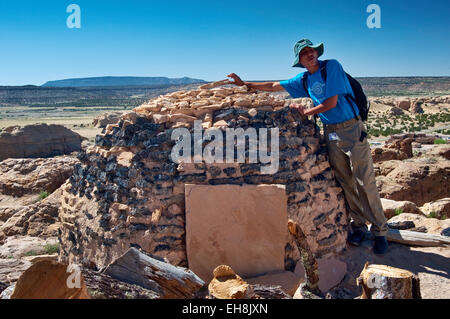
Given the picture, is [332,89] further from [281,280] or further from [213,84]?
[281,280]

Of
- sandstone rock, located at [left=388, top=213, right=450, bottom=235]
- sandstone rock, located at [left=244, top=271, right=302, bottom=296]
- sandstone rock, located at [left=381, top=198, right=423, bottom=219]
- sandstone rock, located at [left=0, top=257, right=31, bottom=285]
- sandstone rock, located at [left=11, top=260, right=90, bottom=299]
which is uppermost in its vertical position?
sandstone rock, located at [left=11, top=260, right=90, bottom=299]

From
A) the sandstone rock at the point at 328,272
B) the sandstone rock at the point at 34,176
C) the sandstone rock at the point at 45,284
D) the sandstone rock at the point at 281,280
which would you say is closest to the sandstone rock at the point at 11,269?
the sandstone rock at the point at 45,284

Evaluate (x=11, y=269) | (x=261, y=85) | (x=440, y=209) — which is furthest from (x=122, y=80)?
(x=11, y=269)

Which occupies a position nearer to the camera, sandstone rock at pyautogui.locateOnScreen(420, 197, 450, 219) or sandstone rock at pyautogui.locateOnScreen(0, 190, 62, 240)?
sandstone rock at pyautogui.locateOnScreen(420, 197, 450, 219)

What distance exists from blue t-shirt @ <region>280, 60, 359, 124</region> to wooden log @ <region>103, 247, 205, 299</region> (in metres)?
2.21

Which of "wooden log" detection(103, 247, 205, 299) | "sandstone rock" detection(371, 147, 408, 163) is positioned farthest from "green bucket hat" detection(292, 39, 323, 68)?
"sandstone rock" detection(371, 147, 408, 163)

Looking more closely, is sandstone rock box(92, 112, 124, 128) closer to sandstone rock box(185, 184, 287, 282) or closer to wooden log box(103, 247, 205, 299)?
sandstone rock box(185, 184, 287, 282)

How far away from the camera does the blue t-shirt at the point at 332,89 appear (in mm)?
3791

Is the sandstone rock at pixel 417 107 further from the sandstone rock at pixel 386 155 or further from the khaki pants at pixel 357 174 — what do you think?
the khaki pants at pixel 357 174

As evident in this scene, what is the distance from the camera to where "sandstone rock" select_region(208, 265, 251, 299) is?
2.45m

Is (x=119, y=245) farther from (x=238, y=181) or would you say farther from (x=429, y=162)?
(x=429, y=162)

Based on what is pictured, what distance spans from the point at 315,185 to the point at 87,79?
168927 millimetres
